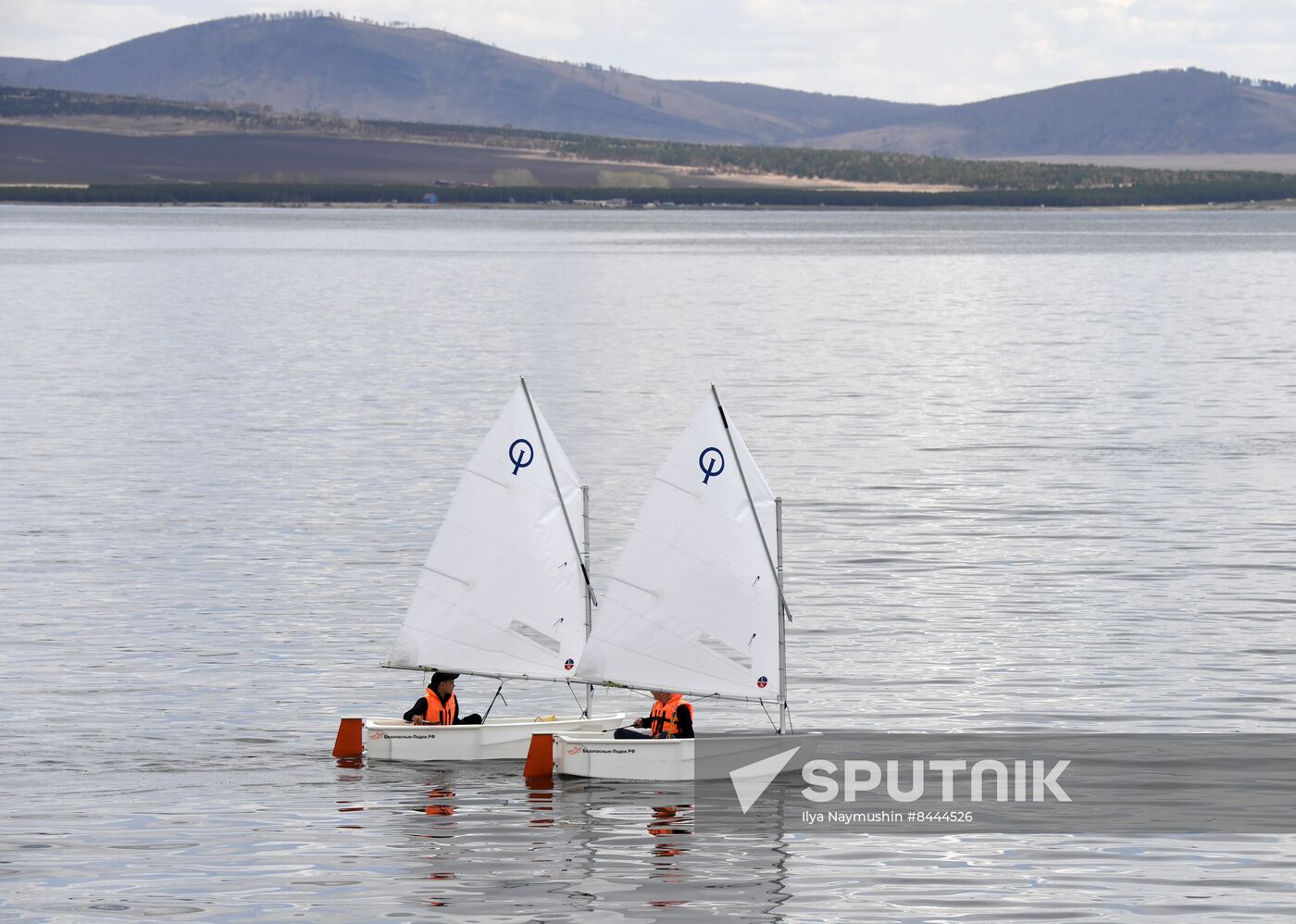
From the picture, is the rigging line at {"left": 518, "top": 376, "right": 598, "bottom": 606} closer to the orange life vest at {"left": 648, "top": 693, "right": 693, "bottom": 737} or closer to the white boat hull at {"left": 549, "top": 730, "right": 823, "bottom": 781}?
the orange life vest at {"left": 648, "top": 693, "right": 693, "bottom": 737}

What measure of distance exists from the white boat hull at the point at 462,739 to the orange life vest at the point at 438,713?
12.4 inches

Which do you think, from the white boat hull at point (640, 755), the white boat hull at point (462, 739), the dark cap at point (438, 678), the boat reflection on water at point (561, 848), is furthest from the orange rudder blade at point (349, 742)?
the white boat hull at point (640, 755)

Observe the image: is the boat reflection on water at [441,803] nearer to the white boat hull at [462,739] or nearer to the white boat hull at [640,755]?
the white boat hull at [462,739]

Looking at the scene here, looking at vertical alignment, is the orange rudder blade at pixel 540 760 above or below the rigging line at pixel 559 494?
below

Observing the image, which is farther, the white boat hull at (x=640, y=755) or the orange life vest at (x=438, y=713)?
the orange life vest at (x=438, y=713)

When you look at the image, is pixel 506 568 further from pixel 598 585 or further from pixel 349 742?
pixel 598 585

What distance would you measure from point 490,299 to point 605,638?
140 metres

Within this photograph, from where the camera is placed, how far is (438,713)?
33.2 m

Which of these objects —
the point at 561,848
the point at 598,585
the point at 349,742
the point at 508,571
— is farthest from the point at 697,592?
the point at 598,585

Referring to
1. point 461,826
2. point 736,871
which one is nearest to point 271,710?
point 461,826

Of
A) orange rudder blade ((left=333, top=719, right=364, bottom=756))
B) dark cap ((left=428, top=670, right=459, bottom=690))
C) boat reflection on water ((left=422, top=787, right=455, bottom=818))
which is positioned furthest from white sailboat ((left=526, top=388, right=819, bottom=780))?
orange rudder blade ((left=333, top=719, right=364, bottom=756))

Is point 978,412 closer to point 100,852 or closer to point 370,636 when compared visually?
point 370,636

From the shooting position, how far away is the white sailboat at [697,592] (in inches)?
1289

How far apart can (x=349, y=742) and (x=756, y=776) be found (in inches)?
265
